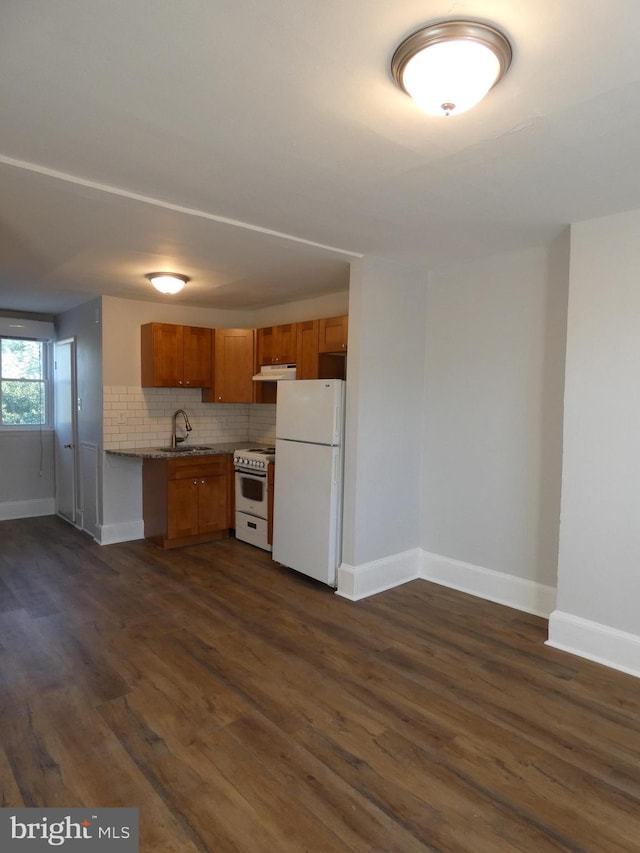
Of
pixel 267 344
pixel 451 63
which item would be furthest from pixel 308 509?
pixel 451 63

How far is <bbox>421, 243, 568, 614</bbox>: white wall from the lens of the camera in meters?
3.42

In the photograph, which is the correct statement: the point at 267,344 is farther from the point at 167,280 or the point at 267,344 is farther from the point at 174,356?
the point at 167,280

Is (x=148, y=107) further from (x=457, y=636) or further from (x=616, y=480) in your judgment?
(x=457, y=636)

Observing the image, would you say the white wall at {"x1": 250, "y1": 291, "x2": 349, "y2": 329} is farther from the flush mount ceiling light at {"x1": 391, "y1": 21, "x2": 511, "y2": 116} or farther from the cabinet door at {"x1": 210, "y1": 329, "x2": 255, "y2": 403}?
the flush mount ceiling light at {"x1": 391, "y1": 21, "x2": 511, "y2": 116}

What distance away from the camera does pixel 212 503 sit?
512 cm

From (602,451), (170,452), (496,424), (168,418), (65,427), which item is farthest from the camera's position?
(65,427)

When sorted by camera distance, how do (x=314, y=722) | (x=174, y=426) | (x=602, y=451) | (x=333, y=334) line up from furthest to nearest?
(x=174, y=426)
(x=333, y=334)
(x=602, y=451)
(x=314, y=722)

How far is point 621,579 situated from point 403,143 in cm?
253

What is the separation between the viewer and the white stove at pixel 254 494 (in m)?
4.78

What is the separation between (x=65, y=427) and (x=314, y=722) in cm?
485

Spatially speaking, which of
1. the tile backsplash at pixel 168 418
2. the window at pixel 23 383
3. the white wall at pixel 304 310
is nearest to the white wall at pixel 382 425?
the white wall at pixel 304 310

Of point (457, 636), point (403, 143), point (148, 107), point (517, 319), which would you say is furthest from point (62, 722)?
point (517, 319)

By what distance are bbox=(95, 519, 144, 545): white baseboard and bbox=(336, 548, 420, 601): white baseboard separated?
2.43m

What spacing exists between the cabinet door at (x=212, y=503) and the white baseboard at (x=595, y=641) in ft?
10.4
